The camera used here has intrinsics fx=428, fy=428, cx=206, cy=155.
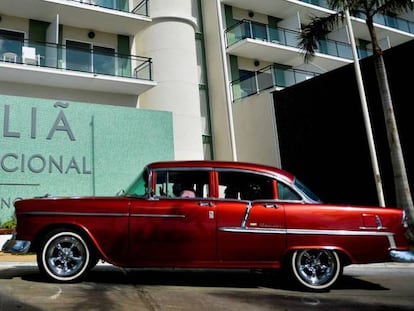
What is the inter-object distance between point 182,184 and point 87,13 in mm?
14426

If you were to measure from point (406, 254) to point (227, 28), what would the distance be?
17970mm

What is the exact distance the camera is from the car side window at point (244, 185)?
6.52 metres

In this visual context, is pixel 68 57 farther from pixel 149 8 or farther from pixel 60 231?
pixel 60 231

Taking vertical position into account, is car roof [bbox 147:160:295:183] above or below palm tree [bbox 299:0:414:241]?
below

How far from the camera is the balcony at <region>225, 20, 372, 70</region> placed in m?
21.2

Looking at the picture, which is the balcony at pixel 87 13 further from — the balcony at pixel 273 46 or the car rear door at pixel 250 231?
the car rear door at pixel 250 231

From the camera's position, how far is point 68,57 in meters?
17.1

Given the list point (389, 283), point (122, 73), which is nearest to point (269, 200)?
point (389, 283)

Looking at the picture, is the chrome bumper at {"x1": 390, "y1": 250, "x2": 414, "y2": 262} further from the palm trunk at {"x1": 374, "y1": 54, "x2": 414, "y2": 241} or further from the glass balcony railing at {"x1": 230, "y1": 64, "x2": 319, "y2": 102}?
the glass balcony railing at {"x1": 230, "y1": 64, "x2": 319, "y2": 102}

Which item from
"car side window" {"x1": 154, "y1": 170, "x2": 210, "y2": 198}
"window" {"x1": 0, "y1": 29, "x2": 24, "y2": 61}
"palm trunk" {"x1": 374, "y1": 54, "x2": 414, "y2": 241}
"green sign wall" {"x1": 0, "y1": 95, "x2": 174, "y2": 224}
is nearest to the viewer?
"car side window" {"x1": 154, "y1": 170, "x2": 210, "y2": 198}

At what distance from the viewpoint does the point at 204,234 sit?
20.2ft

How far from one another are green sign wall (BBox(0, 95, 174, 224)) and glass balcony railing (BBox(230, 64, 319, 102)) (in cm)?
548

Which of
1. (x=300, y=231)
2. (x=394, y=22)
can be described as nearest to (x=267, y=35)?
(x=394, y=22)

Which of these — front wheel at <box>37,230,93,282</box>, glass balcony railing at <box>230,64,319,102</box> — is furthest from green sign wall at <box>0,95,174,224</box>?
front wheel at <box>37,230,93,282</box>
